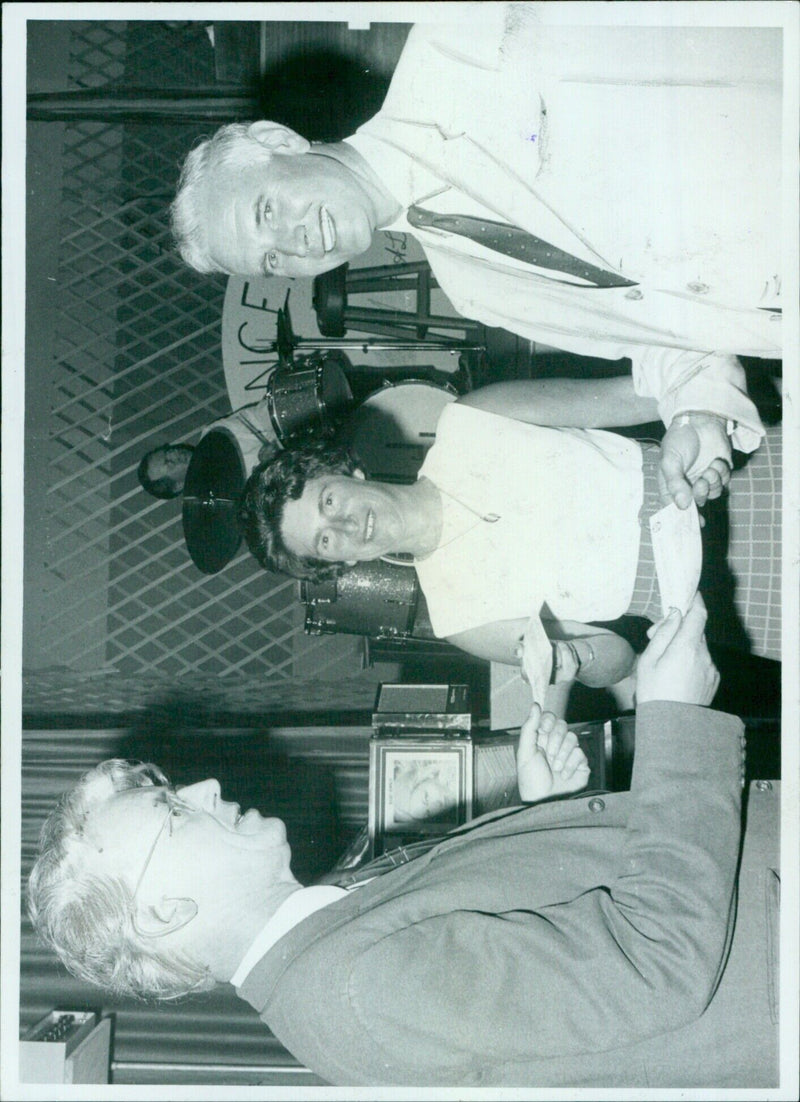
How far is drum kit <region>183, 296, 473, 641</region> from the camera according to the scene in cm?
168

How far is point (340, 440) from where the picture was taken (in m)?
1.80

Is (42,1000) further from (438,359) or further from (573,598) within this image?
(438,359)

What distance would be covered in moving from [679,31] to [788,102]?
0.21 m

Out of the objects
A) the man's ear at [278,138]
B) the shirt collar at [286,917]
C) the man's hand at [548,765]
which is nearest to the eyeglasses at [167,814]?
the shirt collar at [286,917]

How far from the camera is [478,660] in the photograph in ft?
5.76

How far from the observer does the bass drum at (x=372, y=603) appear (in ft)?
5.29

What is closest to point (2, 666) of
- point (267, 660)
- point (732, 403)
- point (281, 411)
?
point (267, 660)

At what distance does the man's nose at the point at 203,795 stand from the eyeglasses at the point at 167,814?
0.04ft

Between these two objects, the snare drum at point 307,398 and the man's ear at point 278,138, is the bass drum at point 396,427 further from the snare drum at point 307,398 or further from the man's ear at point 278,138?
the man's ear at point 278,138

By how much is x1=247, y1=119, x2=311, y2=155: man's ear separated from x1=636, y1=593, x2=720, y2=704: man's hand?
97 centimetres

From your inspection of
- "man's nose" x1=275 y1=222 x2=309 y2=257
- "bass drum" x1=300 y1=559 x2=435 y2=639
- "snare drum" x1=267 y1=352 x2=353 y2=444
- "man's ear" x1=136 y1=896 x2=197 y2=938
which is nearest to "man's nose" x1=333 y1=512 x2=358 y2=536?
"bass drum" x1=300 y1=559 x2=435 y2=639

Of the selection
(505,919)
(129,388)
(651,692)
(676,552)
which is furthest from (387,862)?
(129,388)

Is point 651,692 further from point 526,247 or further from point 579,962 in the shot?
point 526,247

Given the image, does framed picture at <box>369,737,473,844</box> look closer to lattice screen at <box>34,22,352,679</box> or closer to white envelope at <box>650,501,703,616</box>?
lattice screen at <box>34,22,352,679</box>
